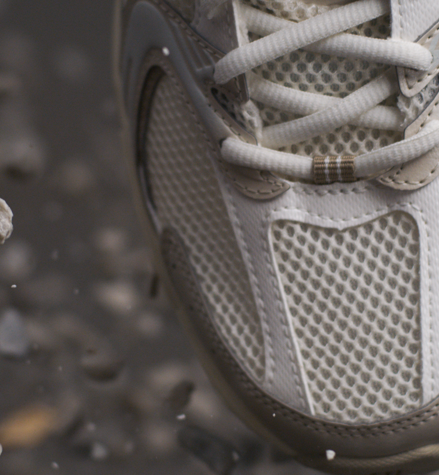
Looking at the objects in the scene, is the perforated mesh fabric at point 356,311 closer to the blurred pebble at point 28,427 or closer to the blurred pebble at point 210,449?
the blurred pebble at point 210,449

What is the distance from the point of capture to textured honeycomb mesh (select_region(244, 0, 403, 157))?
1.05 ft

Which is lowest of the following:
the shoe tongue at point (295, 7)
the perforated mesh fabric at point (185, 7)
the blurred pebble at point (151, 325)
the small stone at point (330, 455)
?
the small stone at point (330, 455)

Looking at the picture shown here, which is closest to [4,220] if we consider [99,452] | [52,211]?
[52,211]

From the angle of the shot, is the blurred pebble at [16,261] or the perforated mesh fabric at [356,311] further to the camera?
the blurred pebble at [16,261]

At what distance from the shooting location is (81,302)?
1.52ft

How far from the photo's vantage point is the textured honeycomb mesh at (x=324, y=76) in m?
0.32

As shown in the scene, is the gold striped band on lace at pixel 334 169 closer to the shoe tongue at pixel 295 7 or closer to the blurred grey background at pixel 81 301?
the shoe tongue at pixel 295 7

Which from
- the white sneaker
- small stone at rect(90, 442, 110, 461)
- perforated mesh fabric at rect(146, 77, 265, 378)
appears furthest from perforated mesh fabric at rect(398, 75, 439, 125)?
small stone at rect(90, 442, 110, 461)

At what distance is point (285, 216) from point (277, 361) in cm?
11

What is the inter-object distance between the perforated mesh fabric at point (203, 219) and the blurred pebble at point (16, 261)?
143 millimetres

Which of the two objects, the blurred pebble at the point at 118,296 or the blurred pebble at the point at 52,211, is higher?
the blurred pebble at the point at 52,211

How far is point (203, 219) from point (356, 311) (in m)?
0.14

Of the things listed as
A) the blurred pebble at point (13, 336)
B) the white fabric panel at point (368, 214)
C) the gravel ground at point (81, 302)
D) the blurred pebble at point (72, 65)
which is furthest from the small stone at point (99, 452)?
the blurred pebble at point (72, 65)

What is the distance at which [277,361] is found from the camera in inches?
14.5
